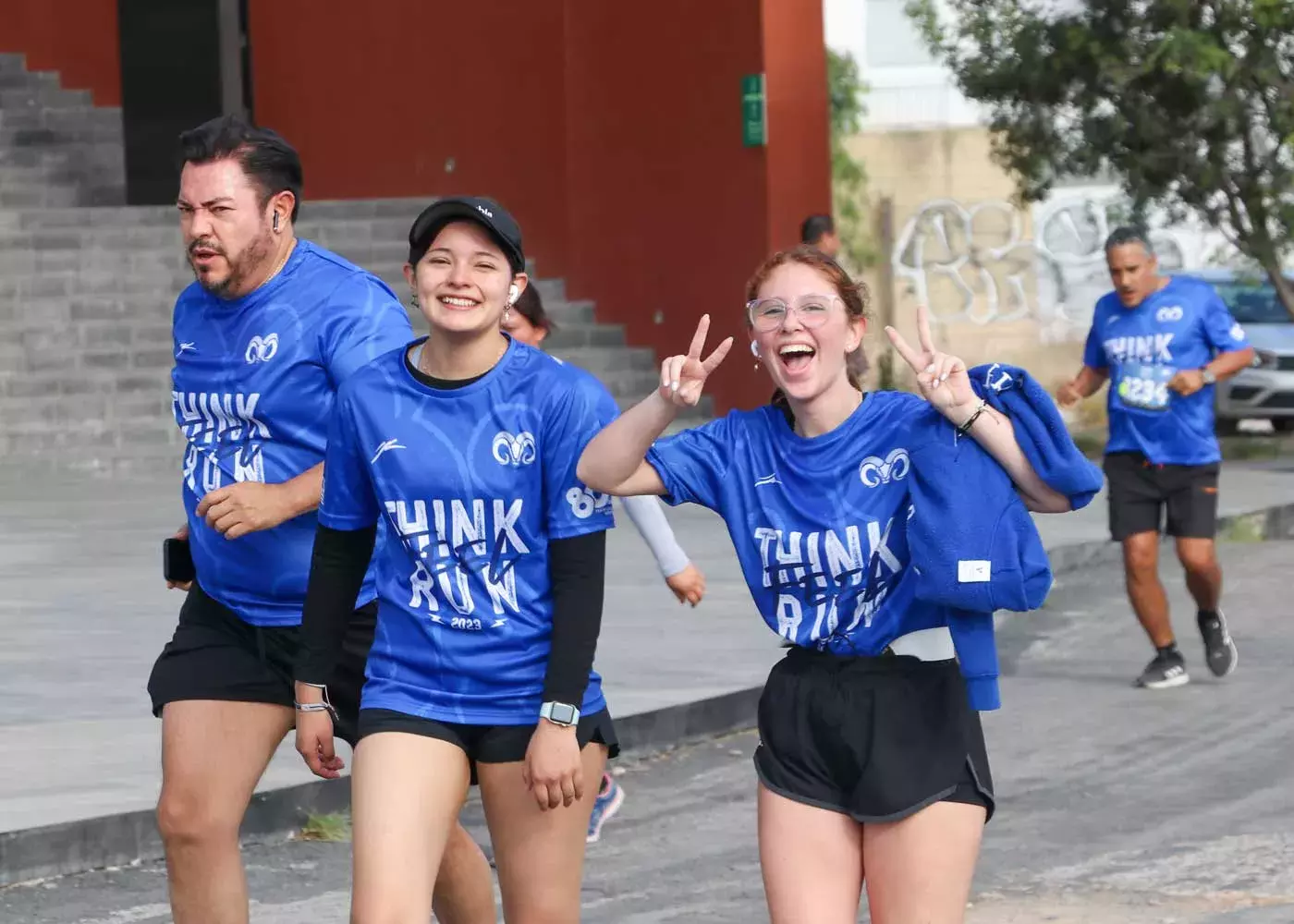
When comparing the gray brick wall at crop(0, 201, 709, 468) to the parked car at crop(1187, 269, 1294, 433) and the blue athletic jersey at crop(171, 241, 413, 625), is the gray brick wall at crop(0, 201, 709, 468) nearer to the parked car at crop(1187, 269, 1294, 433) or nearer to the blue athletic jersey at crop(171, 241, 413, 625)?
the parked car at crop(1187, 269, 1294, 433)

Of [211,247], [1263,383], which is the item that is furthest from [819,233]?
[1263,383]

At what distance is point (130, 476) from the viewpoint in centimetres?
1719

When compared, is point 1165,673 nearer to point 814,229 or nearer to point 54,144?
point 814,229

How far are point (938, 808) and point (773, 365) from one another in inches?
34.8

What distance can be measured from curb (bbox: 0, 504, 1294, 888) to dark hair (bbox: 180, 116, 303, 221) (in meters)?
2.62

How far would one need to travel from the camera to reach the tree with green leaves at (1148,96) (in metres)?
19.2

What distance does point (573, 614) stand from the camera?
4.44 metres

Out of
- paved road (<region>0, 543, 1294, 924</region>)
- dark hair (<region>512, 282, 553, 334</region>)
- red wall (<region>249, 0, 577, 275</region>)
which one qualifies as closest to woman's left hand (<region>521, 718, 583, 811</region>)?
paved road (<region>0, 543, 1294, 924</region>)

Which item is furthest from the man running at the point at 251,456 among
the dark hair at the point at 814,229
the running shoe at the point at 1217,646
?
the dark hair at the point at 814,229

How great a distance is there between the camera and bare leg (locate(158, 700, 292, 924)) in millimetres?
4859

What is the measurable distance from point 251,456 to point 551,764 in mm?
1118

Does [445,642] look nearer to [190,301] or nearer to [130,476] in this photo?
[190,301]

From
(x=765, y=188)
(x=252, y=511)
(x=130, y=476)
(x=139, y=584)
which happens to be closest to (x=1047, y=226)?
(x=765, y=188)

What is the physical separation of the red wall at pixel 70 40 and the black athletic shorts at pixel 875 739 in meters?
19.5
